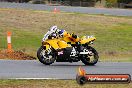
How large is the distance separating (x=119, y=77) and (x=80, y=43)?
7.60 meters

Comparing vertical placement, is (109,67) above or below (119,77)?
below

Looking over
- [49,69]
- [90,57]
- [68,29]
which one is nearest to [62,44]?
[90,57]

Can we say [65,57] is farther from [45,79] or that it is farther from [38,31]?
[38,31]

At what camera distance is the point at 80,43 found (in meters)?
16.1

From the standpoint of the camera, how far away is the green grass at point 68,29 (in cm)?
2753

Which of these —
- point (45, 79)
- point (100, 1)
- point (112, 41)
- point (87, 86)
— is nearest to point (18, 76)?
point (45, 79)

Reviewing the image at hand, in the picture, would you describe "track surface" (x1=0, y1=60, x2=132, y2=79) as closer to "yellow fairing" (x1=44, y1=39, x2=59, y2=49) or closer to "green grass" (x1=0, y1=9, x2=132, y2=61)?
"yellow fairing" (x1=44, y1=39, x2=59, y2=49)

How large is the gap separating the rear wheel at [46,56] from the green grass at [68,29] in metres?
9.34

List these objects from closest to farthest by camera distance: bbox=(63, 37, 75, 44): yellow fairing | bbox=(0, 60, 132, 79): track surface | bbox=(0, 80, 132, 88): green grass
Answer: bbox=(0, 80, 132, 88): green grass, bbox=(0, 60, 132, 79): track surface, bbox=(63, 37, 75, 44): yellow fairing

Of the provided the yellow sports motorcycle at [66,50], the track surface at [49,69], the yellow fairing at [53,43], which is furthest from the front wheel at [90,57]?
the yellow fairing at [53,43]

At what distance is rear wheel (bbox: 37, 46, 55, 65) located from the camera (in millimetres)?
15641

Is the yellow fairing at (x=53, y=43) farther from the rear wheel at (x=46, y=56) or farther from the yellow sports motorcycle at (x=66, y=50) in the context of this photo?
the rear wheel at (x=46, y=56)

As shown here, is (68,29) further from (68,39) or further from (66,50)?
(66,50)

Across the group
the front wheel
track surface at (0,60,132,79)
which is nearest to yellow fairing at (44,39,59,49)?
track surface at (0,60,132,79)
